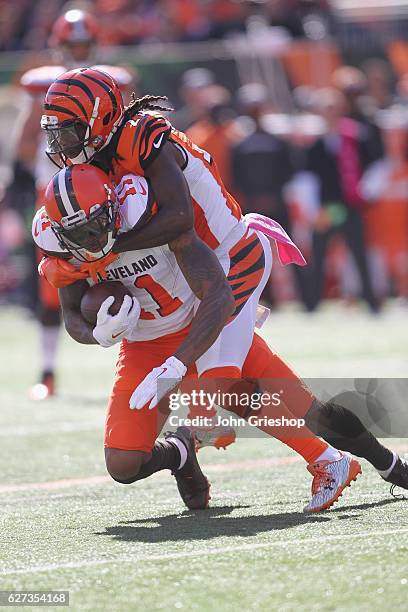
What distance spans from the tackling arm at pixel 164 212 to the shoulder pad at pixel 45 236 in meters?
0.22

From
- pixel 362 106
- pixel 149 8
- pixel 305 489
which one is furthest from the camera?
pixel 149 8

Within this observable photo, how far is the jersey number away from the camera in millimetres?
4742

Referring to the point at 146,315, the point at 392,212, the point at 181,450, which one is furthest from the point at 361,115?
the point at 181,450

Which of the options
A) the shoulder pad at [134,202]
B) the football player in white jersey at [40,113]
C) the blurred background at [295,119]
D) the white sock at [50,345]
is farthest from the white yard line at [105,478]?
the blurred background at [295,119]

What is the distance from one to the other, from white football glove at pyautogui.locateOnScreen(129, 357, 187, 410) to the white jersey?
0.46 meters

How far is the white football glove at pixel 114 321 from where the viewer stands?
4488 mm

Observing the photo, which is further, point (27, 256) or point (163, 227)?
point (27, 256)

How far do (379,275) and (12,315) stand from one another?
3920mm

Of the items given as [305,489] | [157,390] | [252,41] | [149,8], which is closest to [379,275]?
[252,41]

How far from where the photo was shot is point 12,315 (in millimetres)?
13805

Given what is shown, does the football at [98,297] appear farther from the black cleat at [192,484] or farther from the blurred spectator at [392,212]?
the blurred spectator at [392,212]

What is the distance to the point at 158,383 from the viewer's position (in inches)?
171

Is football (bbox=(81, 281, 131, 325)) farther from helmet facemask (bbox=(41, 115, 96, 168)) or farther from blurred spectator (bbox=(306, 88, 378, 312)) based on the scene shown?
blurred spectator (bbox=(306, 88, 378, 312))

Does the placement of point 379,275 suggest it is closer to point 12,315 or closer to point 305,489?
point 12,315
